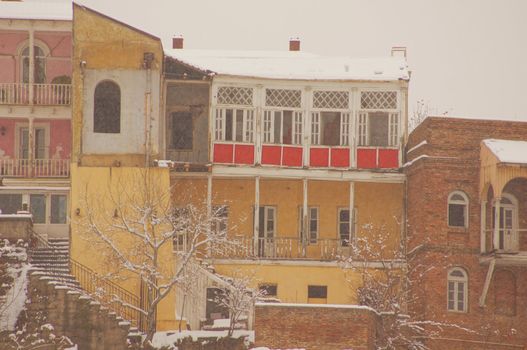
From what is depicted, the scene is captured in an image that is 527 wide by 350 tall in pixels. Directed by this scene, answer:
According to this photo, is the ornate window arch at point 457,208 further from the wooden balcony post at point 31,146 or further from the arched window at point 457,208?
the wooden balcony post at point 31,146

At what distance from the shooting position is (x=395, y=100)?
48.9m

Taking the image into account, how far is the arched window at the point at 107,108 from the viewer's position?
46.5 m

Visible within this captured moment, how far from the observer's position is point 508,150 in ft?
148

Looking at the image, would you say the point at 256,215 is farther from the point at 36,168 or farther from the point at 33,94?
the point at 33,94

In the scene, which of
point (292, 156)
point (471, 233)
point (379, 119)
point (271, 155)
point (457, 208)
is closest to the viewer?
point (471, 233)

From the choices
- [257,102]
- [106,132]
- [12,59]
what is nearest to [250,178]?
[257,102]

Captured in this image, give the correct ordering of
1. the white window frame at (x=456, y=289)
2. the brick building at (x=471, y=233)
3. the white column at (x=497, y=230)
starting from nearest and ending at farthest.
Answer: the white column at (x=497, y=230)
the brick building at (x=471, y=233)
the white window frame at (x=456, y=289)

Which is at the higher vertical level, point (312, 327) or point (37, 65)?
point (37, 65)

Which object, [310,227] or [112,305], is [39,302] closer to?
[112,305]

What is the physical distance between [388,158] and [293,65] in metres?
5.03

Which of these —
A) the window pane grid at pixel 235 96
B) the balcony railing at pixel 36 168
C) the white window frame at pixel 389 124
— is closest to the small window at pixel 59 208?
the balcony railing at pixel 36 168

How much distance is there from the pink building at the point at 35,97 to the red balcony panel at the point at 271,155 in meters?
7.29

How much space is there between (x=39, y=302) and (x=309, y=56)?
16789 millimetres

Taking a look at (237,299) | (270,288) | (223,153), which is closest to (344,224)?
(270,288)
